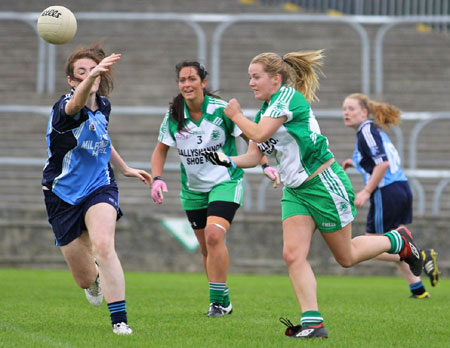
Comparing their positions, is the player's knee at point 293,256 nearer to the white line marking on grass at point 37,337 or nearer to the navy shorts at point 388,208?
the white line marking on grass at point 37,337

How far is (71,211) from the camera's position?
6902 mm

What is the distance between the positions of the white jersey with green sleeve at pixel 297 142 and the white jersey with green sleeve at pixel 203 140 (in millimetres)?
1729

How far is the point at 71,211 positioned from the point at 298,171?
1.78 metres

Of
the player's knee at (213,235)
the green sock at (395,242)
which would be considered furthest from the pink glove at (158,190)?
the green sock at (395,242)

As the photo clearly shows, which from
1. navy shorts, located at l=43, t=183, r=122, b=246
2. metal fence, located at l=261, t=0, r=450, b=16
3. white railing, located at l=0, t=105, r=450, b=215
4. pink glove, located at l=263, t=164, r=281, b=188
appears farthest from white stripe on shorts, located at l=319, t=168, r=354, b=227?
metal fence, located at l=261, t=0, r=450, b=16

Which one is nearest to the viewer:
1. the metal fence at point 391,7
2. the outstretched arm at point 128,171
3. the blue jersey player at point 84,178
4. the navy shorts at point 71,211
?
the blue jersey player at point 84,178

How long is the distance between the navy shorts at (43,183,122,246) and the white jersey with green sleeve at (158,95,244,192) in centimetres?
161

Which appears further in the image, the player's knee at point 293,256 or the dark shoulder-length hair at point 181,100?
the dark shoulder-length hair at point 181,100

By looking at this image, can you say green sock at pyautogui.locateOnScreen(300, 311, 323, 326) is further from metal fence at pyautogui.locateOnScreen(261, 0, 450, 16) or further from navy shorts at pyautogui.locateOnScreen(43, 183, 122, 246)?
metal fence at pyautogui.locateOnScreen(261, 0, 450, 16)

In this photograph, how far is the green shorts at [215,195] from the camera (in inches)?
332

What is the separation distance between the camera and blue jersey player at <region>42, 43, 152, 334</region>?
21.2 ft

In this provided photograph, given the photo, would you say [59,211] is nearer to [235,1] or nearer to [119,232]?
[119,232]

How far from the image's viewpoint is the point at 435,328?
23.2 ft

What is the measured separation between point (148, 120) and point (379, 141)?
8127 mm
